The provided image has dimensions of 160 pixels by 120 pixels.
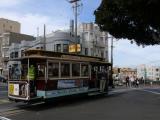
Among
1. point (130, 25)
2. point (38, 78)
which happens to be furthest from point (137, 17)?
point (38, 78)

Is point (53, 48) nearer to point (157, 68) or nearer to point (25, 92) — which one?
point (25, 92)

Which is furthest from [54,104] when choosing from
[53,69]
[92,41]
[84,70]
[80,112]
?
[92,41]

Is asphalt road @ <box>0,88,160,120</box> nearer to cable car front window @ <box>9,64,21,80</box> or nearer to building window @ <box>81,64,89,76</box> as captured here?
cable car front window @ <box>9,64,21,80</box>

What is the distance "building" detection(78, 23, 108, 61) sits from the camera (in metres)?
84.8

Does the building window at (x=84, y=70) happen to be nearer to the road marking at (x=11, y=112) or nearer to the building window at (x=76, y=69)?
the building window at (x=76, y=69)

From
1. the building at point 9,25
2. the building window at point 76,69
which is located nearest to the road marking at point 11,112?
the building window at point 76,69

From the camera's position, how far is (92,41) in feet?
286

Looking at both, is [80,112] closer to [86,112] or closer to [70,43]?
[86,112]

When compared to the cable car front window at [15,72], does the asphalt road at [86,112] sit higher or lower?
lower

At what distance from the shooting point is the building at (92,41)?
278 feet

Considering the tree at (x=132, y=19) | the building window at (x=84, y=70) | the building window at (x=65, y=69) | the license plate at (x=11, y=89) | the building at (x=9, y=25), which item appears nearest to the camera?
the license plate at (x=11, y=89)

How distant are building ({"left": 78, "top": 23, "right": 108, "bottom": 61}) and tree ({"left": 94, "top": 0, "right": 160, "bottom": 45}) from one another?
184 ft

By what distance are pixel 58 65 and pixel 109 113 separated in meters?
4.94

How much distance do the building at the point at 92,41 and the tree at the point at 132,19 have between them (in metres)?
56.1
